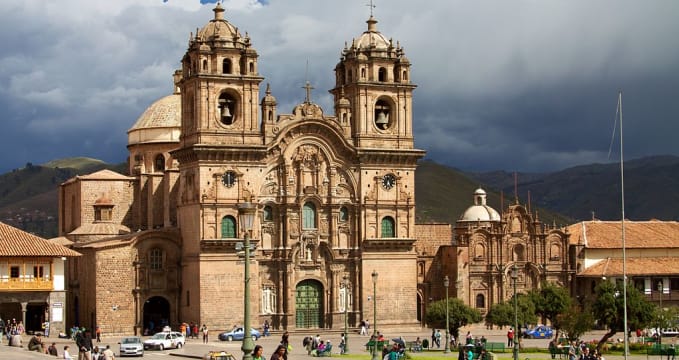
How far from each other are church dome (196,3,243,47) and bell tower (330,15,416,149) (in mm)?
7552


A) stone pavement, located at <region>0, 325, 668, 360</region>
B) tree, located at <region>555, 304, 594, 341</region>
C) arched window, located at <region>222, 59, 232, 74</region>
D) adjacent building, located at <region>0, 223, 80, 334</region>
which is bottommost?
stone pavement, located at <region>0, 325, 668, 360</region>

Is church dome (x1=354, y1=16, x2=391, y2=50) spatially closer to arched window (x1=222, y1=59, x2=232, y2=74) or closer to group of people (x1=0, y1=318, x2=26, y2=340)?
arched window (x1=222, y1=59, x2=232, y2=74)

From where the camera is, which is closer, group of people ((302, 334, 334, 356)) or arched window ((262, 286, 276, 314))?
group of people ((302, 334, 334, 356))

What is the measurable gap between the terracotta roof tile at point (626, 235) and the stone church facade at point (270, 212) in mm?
16160

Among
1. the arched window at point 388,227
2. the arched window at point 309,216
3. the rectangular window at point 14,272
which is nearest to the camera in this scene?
the rectangular window at point 14,272

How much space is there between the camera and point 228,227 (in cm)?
7881

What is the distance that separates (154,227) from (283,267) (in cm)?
1034

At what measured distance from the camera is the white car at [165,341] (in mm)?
68688

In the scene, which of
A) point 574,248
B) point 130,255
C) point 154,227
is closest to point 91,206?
point 154,227

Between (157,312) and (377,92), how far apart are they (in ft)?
60.7

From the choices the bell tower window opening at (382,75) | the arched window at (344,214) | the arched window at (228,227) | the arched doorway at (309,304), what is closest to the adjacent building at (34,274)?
the arched window at (228,227)

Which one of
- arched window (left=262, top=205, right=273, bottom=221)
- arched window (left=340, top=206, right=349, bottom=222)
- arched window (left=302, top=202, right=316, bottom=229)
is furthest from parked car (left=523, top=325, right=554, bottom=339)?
arched window (left=262, top=205, right=273, bottom=221)

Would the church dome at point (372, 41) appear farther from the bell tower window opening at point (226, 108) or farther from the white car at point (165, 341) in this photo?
the white car at point (165, 341)

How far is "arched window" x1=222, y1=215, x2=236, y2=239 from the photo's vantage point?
78.7m
